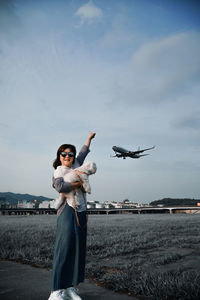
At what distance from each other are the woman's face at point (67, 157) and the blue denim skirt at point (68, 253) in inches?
23.8

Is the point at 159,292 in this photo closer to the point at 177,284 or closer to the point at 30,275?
the point at 177,284

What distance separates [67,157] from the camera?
3.13 meters

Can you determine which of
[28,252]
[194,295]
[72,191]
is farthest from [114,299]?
[28,252]

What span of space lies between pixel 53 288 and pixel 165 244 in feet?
17.0

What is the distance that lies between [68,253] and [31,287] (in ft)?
3.53

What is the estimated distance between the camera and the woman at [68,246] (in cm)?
266

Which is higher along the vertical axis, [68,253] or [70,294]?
[68,253]

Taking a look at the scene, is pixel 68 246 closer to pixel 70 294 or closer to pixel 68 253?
pixel 68 253

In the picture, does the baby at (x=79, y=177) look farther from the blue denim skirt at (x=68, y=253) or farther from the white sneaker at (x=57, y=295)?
the white sneaker at (x=57, y=295)

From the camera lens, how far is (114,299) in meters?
2.75

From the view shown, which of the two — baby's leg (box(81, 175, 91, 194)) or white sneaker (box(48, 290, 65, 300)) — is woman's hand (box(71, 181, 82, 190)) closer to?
baby's leg (box(81, 175, 91, 194))

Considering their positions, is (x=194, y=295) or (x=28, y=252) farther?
(x=28, y=252)

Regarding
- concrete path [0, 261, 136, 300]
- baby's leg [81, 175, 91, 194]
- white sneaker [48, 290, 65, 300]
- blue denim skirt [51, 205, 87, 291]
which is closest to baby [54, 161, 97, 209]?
baby's leg [81, 175, 91, 194]

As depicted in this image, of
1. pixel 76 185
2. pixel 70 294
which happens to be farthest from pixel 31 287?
pixel 76 185
